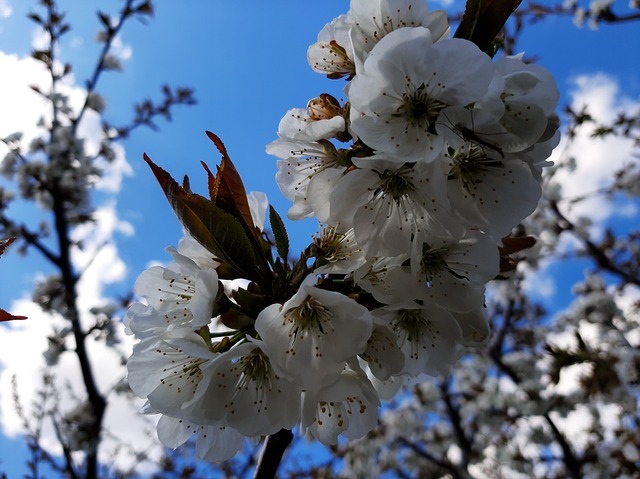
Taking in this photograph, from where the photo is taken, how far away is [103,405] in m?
3.59

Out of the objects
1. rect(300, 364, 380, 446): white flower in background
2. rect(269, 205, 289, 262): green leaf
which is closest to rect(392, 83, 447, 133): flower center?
rect(269, 205, 289, 262): green leaf

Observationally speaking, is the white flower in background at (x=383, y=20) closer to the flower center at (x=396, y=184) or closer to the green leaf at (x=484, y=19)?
the green leaf at (x=484, y=19)

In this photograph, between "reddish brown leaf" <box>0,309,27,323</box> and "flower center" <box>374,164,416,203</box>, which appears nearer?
"reddish brown leaf" <box>0,309,27,323</box>

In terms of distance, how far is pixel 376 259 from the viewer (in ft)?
2.75

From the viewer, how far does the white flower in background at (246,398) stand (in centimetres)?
78

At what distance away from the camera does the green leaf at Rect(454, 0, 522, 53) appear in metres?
0.84

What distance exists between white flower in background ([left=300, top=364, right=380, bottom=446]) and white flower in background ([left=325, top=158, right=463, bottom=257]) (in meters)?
0.22

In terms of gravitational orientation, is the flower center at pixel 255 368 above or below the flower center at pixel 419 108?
below

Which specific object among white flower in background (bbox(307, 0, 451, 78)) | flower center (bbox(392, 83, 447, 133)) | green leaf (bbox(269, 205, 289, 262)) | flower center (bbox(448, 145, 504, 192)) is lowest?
green leaf (bbox(269, 205, 289, 262))

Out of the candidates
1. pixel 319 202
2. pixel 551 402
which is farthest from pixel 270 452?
pixel 551 402

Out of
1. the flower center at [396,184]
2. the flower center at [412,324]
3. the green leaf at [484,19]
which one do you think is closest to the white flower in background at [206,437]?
the flower center at [412,324]

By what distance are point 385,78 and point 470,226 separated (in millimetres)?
291

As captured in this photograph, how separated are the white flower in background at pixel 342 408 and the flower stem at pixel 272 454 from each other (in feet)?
0.15

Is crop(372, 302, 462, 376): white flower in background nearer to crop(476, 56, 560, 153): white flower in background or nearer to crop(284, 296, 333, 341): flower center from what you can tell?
crop(284, 296, 333, 341): flower center
